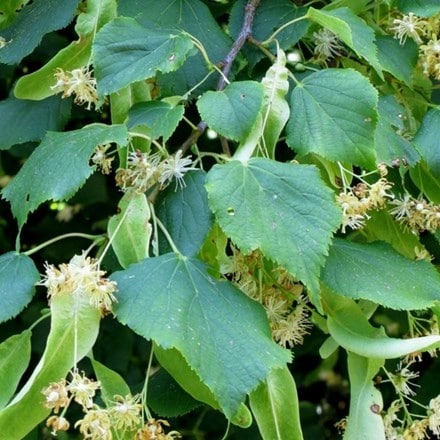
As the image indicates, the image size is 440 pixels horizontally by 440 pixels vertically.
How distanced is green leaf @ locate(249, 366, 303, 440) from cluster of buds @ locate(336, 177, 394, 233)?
0.18m

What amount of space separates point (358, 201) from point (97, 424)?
0.38m

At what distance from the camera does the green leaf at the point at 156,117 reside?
3.33 ft

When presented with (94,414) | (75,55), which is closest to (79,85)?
(75,55)

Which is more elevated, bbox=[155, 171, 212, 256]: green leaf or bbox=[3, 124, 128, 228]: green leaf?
bbox=[3, 124, 128, 228]: green leaf

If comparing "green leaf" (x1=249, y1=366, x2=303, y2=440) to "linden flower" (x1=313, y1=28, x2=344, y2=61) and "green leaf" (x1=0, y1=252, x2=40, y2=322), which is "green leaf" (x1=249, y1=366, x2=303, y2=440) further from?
"linden flower" (x1=313, y1=28, x2=344, y2=61)

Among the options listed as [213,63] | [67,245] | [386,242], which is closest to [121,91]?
[213,63]

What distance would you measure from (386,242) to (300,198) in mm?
204

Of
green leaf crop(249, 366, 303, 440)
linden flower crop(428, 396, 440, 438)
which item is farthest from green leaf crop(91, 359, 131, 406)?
linden flower crop(428, 396, 440, 438)

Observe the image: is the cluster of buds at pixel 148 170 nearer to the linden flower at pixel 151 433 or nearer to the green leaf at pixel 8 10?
the linden flower at pixel 151 433

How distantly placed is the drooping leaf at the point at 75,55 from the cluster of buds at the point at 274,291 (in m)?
0.33

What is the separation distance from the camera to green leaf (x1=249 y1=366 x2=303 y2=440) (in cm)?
99

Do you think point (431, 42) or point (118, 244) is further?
point (431, 42)

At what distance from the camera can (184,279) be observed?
0.95m

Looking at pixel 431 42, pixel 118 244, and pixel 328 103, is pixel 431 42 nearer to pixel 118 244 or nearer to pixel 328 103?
pixel 328 103
